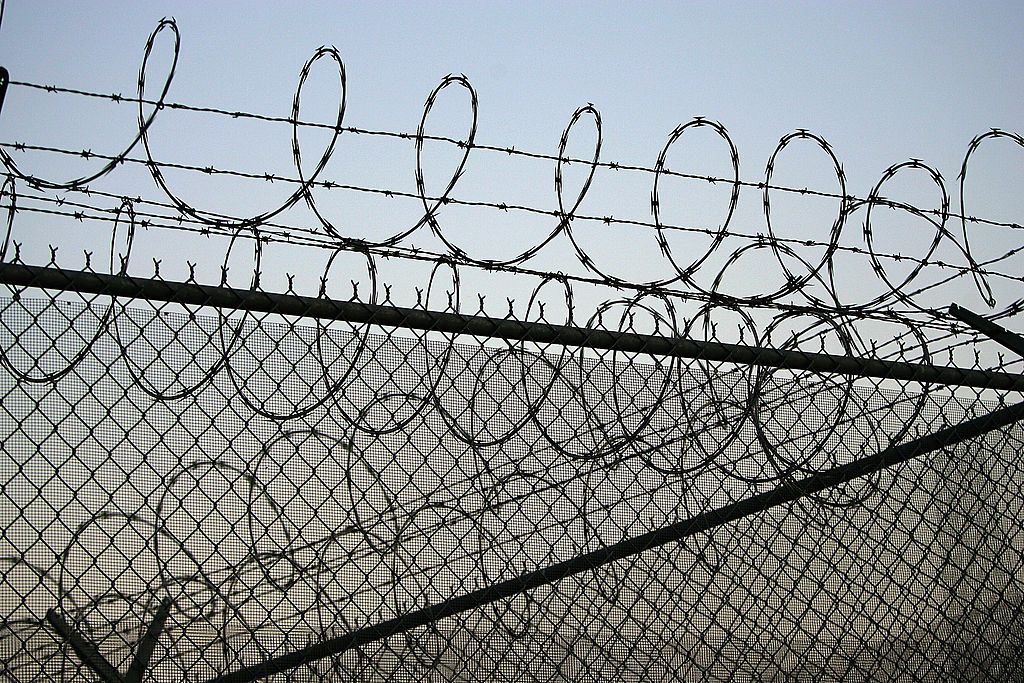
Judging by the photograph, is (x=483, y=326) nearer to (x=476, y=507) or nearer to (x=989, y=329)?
(x=476, y=507)

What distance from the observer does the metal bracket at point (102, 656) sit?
8.80ft

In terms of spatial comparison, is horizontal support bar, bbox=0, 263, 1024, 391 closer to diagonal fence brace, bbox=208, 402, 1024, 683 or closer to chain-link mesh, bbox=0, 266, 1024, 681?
chain-link mesh, bbox=0, 266, 1024, 681

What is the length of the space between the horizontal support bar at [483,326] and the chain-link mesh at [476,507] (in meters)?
0.01

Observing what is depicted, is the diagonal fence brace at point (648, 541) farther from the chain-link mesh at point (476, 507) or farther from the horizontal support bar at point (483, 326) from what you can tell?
the horizontal support bar at point (483, 326)

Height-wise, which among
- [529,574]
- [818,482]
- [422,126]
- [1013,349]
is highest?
[422,126]

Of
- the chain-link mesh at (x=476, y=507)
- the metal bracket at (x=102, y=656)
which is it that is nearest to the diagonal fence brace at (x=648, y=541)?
the chain-link mesh at (x=476, y=507)

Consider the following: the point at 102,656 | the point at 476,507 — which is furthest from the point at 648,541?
the point at 102,656

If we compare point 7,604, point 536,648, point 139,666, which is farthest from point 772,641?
point 7,604

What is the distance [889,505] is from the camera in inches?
146

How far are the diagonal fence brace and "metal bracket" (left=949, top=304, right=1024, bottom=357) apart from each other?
8.0 inches

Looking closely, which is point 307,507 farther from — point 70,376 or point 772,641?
point 772,641

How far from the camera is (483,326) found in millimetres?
3172

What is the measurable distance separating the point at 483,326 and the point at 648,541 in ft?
2.59

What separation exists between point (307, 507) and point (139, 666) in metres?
0.53
